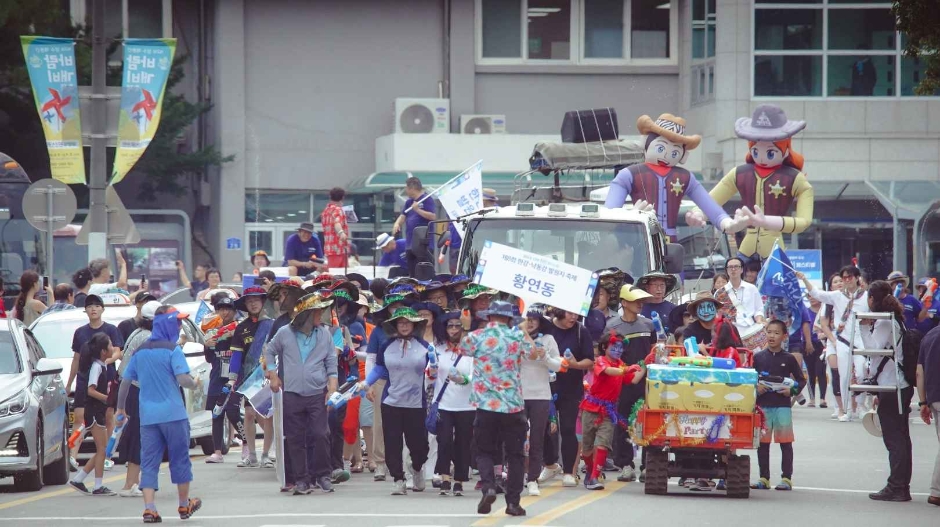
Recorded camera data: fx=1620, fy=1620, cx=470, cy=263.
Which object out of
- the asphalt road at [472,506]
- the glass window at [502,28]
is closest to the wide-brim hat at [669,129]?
the asphalt road at [472,506]

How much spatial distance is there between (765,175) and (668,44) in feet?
73.6

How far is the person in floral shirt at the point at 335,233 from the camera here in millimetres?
22828

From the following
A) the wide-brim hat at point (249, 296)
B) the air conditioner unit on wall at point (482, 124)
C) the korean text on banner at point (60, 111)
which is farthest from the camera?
the air conditioner unit on wall at point (482, 124)

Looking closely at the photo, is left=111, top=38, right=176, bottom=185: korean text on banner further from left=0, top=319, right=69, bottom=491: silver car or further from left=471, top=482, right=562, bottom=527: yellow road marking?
left=471, top=482, right=562, bottom=527: yellow road marking

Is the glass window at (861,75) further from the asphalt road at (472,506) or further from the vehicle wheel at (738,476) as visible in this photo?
the vehicle wheel at (738,476)

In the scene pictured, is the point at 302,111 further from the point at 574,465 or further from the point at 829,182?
the point at 574,465

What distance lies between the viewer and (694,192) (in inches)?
789

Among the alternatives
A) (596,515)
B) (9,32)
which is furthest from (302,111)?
(596,515)

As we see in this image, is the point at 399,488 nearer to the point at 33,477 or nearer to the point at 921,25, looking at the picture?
the point at 33,477

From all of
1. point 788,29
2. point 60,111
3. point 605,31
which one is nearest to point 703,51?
point 788,29

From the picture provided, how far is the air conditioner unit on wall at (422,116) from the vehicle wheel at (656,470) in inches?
1100

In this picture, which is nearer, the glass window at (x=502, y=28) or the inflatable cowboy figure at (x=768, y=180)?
the inflatable cowboy figure at (x=768, y=180)

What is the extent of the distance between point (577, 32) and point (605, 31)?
78cm

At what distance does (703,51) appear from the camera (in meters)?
41.3
